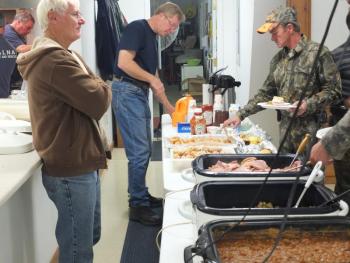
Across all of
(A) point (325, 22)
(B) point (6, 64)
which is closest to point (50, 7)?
(B) point (6, 64)

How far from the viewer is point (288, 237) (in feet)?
3.56

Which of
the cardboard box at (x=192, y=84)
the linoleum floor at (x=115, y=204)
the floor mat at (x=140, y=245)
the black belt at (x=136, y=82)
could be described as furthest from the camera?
the cardboard box at (x=192, y=84)

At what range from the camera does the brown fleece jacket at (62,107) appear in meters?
1.67

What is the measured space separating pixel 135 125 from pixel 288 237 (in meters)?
2.14

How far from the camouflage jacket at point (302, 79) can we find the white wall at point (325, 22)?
1.19 metres

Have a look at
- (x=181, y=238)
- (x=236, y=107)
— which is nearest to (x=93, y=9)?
(x=236, y=107)

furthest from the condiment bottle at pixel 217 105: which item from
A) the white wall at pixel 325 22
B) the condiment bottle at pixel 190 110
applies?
the white wall at pixel 325 22

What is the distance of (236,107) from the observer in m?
3.11

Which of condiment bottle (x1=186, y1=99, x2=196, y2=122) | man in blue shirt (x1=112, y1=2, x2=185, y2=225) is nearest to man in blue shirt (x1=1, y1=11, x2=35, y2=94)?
man in blue shirt (x1=112, y1=2, x2=185, y2=225)

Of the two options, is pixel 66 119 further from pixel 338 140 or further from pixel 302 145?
pixel 338 140

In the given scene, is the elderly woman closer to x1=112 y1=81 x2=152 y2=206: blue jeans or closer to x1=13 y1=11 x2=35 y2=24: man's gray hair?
→ x1=112 y1=81 x2=152 y2=206: blue jeans

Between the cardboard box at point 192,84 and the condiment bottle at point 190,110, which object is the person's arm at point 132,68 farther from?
the cardboard box at point 192,84

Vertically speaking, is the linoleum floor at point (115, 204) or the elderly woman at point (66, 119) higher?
the elderly woman at point (66, 119)

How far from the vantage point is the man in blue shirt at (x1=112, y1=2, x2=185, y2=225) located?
3.01m
